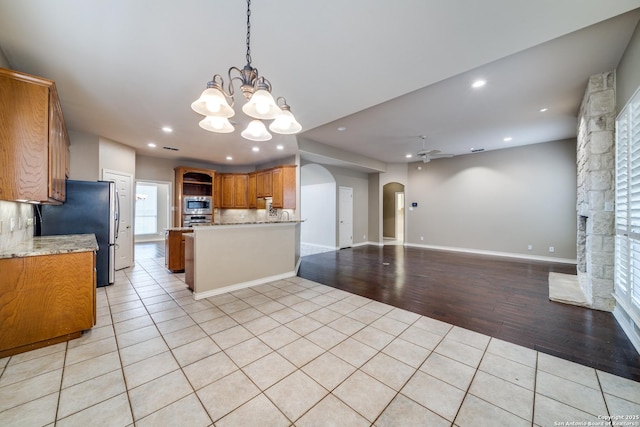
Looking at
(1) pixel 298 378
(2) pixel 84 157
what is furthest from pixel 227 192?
(1) pixel 298 378

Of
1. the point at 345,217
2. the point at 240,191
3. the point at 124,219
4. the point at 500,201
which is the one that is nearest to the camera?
the point at 124,219

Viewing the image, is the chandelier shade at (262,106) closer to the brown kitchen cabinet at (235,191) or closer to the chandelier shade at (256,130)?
the chandelier shade at (256,130)

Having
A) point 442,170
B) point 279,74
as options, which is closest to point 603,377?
point 279,74

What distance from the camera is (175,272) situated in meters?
4.85

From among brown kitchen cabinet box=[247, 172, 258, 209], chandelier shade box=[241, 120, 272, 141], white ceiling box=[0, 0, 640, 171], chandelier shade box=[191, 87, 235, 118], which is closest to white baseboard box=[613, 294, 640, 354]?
white ceiling box=[0, 0, 640, 171]

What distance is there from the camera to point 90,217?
12.5 ft

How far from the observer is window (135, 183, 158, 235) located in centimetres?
958

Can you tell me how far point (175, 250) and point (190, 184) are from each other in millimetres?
3141

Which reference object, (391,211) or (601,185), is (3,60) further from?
(391,211)

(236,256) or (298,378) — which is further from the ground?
(236,256)

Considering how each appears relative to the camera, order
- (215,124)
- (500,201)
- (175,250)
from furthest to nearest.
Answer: (500,201), (175,250), (215,124)

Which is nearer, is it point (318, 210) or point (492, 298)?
point (492, 298)

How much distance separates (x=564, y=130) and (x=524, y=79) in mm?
3319

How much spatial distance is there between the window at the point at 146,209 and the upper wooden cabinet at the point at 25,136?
8.54 metres
